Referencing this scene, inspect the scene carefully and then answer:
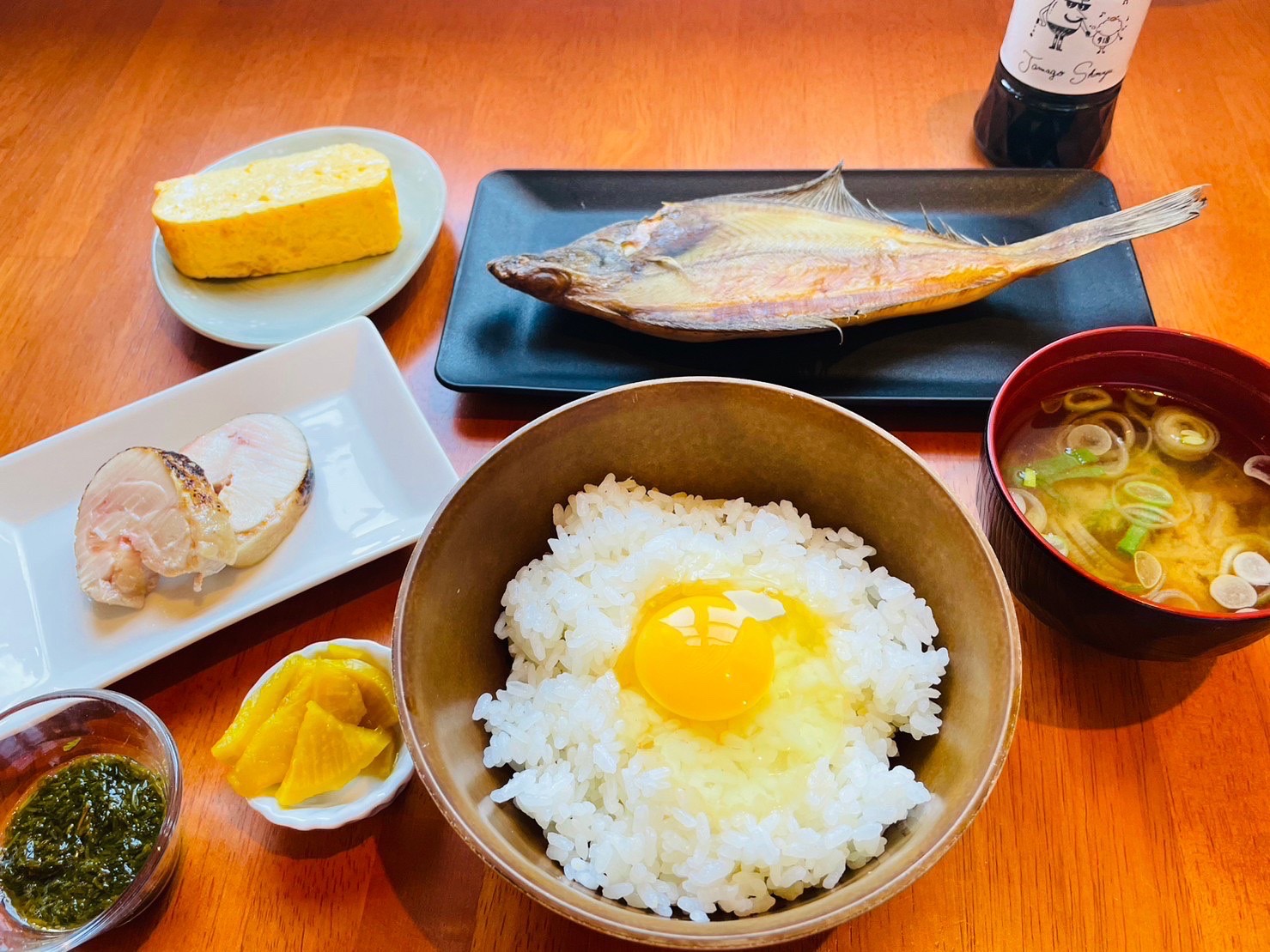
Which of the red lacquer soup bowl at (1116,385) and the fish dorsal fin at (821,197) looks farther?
the fish dorsal fin at (821,197)

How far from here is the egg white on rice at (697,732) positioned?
42.3 inches

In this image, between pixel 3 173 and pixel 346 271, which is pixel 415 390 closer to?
pixel 346 271

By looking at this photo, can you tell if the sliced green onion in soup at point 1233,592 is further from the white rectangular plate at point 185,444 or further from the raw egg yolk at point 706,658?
the white rectangular plate at point 185,444

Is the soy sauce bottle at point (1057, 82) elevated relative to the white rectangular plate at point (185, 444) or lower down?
elevated

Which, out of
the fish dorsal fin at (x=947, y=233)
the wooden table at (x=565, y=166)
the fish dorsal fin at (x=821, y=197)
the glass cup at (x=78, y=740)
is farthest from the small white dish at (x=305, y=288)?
the fish dorsal fin at (x=947, y=233)

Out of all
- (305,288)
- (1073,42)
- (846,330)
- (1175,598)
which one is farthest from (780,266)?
(305,288)

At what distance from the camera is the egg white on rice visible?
1075mm

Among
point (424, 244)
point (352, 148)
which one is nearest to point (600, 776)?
point (424, 244)

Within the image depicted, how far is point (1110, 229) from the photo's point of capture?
1.83 m

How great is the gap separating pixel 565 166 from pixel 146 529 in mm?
1463

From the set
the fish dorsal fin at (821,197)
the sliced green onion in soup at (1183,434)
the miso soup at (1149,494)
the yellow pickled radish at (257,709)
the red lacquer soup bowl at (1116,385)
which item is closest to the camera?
the red lacquer soup bowl at (1116,385)

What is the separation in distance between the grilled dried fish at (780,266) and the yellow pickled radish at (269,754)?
3.35 ft

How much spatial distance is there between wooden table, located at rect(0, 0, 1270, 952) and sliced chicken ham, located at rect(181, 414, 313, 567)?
15cm

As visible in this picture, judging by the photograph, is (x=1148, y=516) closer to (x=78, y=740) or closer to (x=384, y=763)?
(x=384, y=763)
